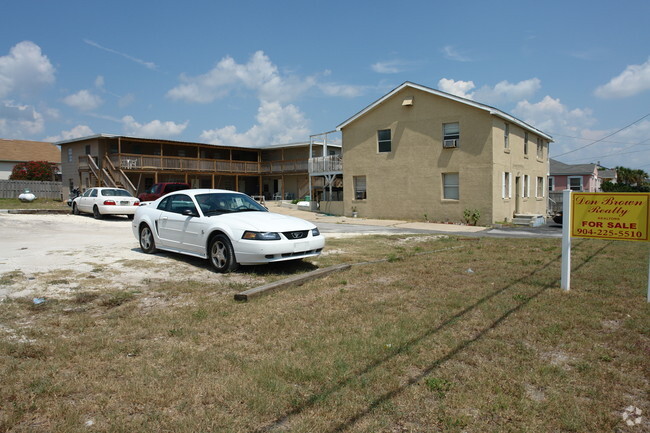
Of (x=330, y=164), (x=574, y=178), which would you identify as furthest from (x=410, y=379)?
(x=574, y=178)

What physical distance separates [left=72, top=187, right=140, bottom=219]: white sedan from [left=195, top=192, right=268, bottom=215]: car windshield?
40.2ft

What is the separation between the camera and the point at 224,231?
793cm

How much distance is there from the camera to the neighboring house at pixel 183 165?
3297 centimetres

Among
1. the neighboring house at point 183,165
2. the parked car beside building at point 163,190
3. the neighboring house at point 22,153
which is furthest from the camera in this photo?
the neighboring house at point 22,153

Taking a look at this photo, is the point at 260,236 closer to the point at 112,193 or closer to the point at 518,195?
the point at 112,193

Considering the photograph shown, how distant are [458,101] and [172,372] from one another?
20.8 metres

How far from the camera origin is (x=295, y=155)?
4222 cm

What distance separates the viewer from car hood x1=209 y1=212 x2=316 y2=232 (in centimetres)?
784

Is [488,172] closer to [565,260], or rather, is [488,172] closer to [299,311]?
[565,260]

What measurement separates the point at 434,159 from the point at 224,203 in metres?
16.0

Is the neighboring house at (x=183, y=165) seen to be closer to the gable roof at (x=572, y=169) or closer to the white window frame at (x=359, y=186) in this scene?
the white window frame at (x=359, y=186)

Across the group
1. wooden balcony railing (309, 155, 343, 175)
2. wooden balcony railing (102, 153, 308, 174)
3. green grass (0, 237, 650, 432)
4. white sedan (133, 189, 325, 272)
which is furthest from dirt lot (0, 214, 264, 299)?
wooden balcony railing (102, 153, 308, 174)

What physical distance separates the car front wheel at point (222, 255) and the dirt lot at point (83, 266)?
155 mm

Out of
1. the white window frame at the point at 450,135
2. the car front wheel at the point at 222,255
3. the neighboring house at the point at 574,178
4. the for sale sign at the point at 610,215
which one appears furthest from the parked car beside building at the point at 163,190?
the neighboring house at the point at 574,178
